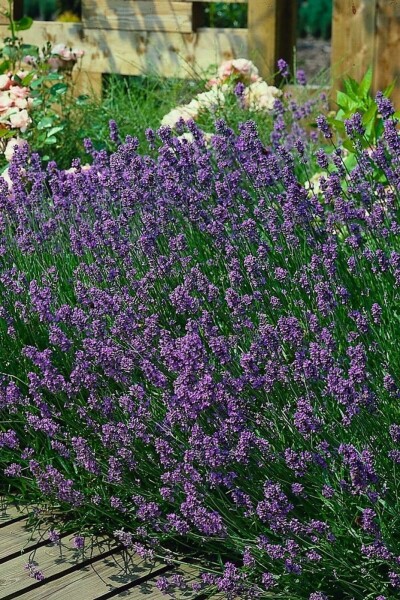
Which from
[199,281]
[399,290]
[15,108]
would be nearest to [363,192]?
[399,290]

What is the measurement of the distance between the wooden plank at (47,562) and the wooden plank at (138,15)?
4.93 meters

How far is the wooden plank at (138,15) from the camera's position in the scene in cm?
748

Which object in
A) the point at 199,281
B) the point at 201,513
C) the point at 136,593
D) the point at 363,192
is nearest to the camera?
the point at 201,513

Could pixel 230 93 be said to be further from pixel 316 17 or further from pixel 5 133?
pixel 316 17

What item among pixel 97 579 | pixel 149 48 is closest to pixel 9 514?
pixel 97 579

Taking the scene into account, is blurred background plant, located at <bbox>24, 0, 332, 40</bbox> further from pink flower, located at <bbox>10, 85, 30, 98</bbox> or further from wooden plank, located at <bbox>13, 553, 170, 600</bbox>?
Answer: wooden plank, located at <bbox>13, 553, 170, 600</bbox>

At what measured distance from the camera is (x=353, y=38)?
21.6 ft

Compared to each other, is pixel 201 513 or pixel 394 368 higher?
pixel 394 368

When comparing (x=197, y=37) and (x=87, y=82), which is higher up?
(x=197, y=37)

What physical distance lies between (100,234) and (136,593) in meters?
1.25

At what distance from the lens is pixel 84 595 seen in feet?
9.75

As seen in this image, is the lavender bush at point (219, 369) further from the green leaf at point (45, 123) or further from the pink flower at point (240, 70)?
the pink flower at point (240, 70)

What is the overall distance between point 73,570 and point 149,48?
5.23 metres

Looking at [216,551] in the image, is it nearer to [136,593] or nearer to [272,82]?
[136,593]
